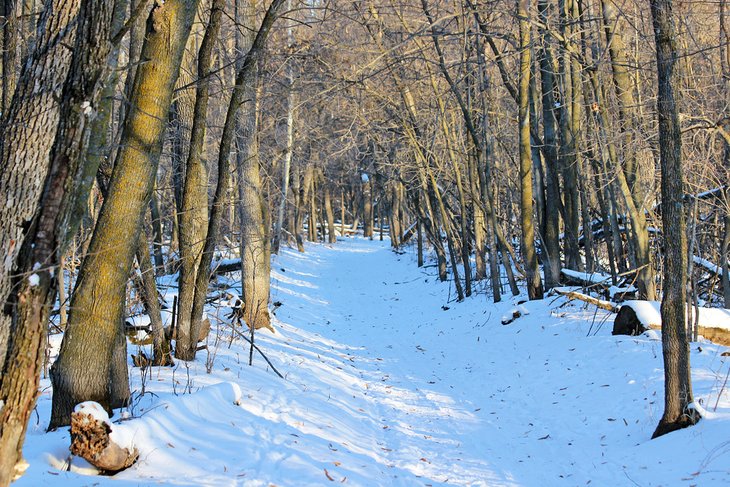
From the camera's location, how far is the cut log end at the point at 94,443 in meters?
4.38

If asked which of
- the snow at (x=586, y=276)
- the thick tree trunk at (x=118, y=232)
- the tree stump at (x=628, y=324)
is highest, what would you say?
the thick tree trunk at (x=118, y=232)

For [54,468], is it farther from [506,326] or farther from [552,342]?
[506,326]

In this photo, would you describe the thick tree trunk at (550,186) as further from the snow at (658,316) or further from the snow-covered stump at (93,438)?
the snow-covered stump at (93,438)

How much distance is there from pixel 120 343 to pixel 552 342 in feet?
22.9

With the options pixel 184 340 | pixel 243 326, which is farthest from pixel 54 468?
pixel 243 326

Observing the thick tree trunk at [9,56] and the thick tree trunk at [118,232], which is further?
the thick tree trunk at [9,56]

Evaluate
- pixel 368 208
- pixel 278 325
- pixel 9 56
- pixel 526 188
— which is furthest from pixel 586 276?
pixel 368 208

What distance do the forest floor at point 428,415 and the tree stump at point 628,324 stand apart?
321mm

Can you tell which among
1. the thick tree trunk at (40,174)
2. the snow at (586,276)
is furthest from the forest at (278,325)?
the snow at (586,276)

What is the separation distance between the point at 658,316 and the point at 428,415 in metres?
3.81

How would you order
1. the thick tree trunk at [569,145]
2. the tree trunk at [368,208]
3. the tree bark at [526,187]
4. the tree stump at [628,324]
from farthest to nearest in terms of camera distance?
the tree trunk at [368,208] → the tree bark at [526,187] → the thick tree trunk at [569,145] → the tree stump at [628,324]

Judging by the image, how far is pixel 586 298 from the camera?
11227 millimetres

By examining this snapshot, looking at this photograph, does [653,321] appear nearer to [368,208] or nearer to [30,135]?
[30,135]

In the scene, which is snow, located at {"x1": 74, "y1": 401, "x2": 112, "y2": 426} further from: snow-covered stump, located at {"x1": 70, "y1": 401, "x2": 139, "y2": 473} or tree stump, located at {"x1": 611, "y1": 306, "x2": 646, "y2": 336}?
tree stump, located at {"x1": 611, "y1": 306, "x2": 646, "y2": 336}
